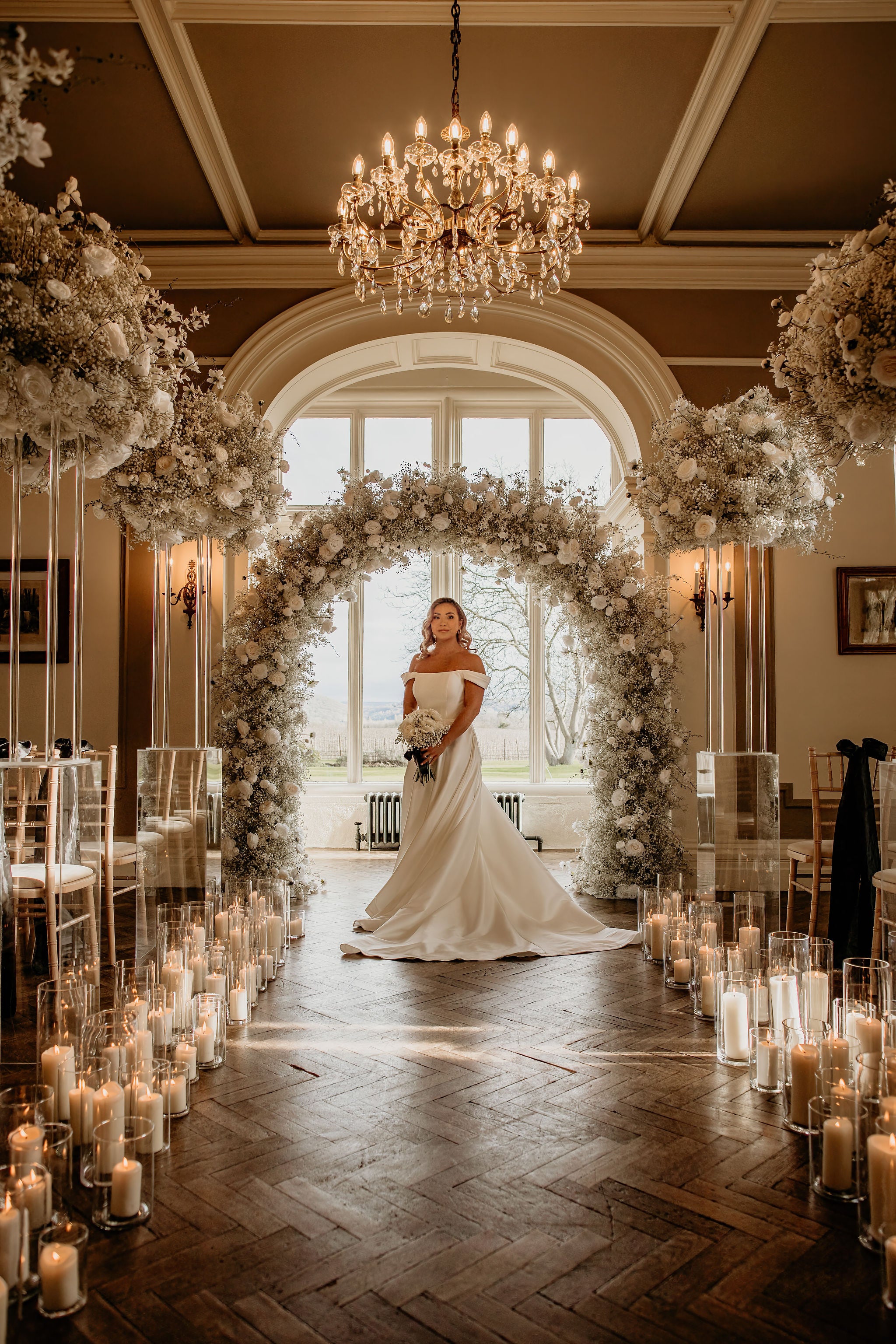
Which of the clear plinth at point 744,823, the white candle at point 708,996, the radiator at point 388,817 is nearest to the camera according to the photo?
the white candle at point 708,996

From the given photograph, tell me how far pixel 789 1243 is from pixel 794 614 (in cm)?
594

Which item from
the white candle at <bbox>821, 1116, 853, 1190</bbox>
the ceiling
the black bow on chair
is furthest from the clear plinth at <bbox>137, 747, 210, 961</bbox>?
the ceiling

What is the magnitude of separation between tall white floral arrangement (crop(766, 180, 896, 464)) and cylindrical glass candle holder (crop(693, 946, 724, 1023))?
229cm

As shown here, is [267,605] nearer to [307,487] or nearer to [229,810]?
[229,810]

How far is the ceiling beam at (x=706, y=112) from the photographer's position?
208 inches

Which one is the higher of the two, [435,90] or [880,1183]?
[435,90]

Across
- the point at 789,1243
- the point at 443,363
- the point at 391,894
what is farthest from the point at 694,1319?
the point at 443,363

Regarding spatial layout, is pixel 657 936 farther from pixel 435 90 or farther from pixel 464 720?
pixel 435 90

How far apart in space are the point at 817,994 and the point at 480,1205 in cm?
167

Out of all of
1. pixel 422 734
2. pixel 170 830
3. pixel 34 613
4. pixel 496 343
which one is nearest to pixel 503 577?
pixel 422 734

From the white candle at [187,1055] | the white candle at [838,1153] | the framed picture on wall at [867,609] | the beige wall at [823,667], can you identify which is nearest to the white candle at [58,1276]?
the white candle at [187,1055]

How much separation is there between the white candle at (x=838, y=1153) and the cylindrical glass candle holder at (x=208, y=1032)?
2.10 meters

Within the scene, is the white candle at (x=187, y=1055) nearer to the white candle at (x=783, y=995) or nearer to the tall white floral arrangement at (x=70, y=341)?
the white candle at (x=783, y=995)

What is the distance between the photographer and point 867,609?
752 cm
